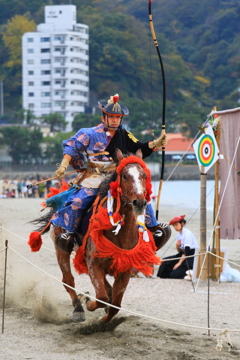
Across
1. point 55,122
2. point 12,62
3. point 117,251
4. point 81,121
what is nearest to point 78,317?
point 117,251

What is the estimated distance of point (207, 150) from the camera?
11.4 meters

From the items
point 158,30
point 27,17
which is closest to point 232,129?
point 27,17

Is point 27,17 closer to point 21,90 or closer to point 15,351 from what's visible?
point 21,90

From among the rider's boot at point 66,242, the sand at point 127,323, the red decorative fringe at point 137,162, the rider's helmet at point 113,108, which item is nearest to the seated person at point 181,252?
the sand at point 127,323

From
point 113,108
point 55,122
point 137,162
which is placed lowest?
point 137,162

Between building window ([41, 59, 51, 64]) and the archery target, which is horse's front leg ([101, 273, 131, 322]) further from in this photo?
building window ([41, 59, 51, 64])

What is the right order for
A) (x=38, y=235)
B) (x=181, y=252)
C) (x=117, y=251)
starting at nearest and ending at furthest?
(x=117, y=251) → (x=38, y=235) → (x=181, y=252)

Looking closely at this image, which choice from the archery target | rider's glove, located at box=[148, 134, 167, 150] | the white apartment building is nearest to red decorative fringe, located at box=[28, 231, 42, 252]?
rider's glove, located at box=[148, 134, 167, 150]

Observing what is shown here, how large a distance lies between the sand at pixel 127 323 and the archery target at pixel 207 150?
6.79 feet

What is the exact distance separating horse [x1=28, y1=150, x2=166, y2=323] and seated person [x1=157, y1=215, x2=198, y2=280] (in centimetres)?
443

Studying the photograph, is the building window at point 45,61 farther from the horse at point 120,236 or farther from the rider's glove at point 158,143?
the horse at point 120,236

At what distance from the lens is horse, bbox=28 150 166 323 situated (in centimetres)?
618

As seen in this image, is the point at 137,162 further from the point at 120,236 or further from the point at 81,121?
the point at 81,121

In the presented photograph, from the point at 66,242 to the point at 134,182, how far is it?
60.3 inches
